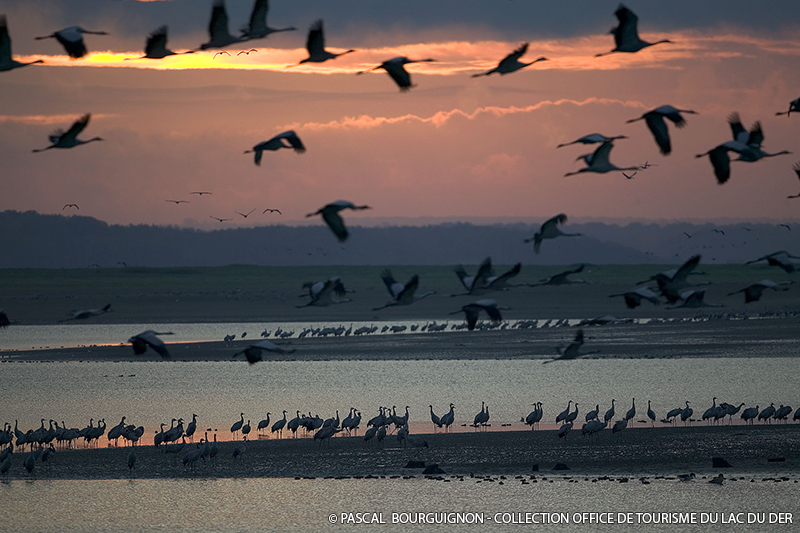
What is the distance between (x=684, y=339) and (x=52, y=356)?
98.5 feet

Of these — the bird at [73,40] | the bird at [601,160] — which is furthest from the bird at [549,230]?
the bird at [73,40]

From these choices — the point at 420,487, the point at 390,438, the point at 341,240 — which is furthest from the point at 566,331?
the point at 341,240

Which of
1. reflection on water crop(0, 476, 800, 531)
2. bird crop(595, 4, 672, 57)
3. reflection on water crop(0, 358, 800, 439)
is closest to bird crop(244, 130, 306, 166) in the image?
bird crop(595, 4, 672, 57)

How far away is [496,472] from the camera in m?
20.9

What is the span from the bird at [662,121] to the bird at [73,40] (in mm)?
6959

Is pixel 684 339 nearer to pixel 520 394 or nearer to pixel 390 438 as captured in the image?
pixel 520 394

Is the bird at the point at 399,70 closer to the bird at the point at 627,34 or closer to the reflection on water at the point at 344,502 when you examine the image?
the bird at the point at 627,34

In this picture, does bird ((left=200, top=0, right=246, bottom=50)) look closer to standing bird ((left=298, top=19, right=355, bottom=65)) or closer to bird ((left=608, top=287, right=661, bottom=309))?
standing bird ((left=298, top=19, right=355, bottom=65))

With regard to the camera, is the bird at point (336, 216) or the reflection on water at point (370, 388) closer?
the bird at point (336, 216)

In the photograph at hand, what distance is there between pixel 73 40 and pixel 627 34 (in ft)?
23.7

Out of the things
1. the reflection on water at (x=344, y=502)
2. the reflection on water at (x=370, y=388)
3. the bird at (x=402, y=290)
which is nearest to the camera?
the bird at (x=402, y=290)

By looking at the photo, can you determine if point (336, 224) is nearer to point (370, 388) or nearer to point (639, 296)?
point (639, 296)

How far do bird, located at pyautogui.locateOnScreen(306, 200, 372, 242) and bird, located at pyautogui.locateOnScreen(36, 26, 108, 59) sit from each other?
Answer: 134 inches

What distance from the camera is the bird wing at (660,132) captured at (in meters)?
13.8
